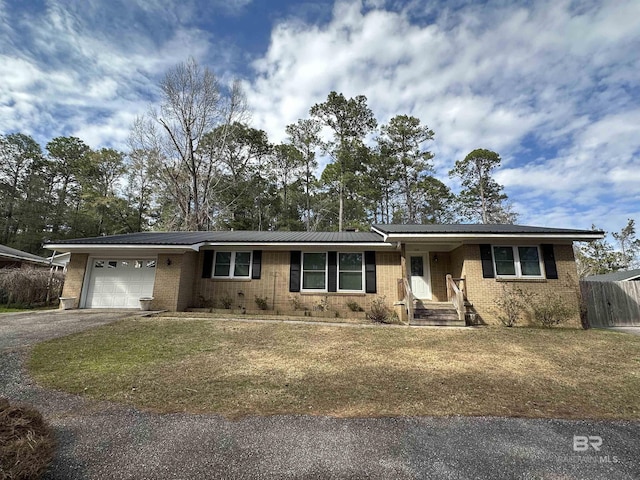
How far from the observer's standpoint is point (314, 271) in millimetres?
10914

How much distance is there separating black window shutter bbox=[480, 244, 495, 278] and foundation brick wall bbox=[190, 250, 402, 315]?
2.71m

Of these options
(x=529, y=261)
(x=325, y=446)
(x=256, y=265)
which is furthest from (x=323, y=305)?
(x=325, y=446)

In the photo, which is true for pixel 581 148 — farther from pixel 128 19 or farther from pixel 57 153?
pixel 57 153

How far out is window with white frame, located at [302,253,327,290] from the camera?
425 inches

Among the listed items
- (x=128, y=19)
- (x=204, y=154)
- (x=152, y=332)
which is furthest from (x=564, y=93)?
(x=204, y=154)

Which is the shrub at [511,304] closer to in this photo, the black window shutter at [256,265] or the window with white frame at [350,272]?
the window with white frame at [350,272]

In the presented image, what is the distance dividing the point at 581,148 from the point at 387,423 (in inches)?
770

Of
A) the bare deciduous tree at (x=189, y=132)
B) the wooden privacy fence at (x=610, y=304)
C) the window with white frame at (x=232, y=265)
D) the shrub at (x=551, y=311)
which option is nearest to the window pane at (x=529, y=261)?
the shrub at (x=551, y=311)

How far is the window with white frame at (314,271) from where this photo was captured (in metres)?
10.8

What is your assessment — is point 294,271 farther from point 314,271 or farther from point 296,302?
point 296,302

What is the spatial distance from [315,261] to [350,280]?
153 centimetres

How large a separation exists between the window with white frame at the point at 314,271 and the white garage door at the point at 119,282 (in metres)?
5.79

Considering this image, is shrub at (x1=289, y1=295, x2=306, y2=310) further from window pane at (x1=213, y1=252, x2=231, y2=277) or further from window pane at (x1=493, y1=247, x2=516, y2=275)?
window pane at (x1=493, y1=247, x2=516, y2=275)

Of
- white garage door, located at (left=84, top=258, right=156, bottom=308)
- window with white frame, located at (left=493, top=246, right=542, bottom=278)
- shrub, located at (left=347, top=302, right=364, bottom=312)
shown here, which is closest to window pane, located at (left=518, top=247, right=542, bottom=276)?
window with white frame, located at (left=493, top=246, right=542, bottom=278)
